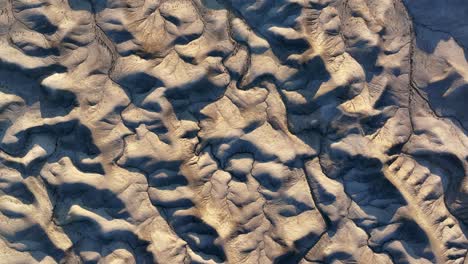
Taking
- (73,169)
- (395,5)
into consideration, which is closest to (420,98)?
(395,5)

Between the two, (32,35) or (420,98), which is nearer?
(32,35)

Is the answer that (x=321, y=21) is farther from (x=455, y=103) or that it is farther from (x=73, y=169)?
(x=73, y=169)

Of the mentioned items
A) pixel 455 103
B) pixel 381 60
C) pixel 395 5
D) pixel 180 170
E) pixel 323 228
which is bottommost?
pixel 323 228

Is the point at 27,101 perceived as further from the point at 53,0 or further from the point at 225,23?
the point at 225,23

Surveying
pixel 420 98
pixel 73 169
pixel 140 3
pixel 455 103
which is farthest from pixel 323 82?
pixel 73 169

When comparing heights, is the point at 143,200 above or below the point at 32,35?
below

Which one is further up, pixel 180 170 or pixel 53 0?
pixel 53 0
